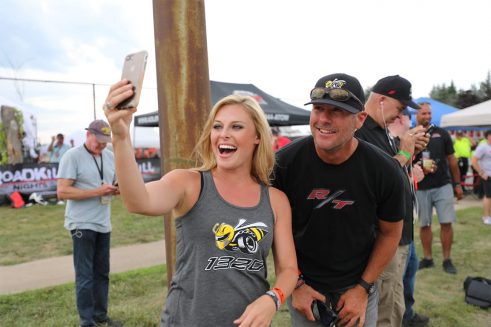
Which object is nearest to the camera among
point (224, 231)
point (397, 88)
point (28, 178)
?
point (224, 231)

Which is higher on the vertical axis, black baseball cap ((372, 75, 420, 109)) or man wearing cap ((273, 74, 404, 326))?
black baseball cap ((372, 75, 420, 109))

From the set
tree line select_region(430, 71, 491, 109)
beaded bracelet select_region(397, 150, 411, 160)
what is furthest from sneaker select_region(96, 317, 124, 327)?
tree line select_region(430, 71, 491, 109)

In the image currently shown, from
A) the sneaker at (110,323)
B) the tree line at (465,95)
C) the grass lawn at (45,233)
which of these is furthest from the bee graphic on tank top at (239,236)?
the tree line at (465,95)

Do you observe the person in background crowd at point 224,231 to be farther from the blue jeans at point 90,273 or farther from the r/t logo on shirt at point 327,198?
the blue jeans at point 90,273

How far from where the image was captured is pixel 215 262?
5.85 ft

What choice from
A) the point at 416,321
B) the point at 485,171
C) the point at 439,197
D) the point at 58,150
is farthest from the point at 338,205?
the point at 58,150

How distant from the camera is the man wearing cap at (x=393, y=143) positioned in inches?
119

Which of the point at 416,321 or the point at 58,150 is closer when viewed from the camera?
the point at 416,321

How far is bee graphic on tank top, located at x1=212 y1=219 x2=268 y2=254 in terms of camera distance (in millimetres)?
1777

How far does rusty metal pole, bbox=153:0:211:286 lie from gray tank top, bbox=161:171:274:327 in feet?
1.08

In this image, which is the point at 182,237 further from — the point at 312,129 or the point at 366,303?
the point at 366,303

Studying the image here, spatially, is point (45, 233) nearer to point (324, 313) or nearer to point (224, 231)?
point (324, 313)

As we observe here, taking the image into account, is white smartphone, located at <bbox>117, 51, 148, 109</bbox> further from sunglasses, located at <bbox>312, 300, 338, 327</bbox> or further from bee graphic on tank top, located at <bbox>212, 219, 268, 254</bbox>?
sunglasses, located at <bbox>312, 300, 338, 327</bbox>

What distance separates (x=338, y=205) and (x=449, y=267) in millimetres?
4549
